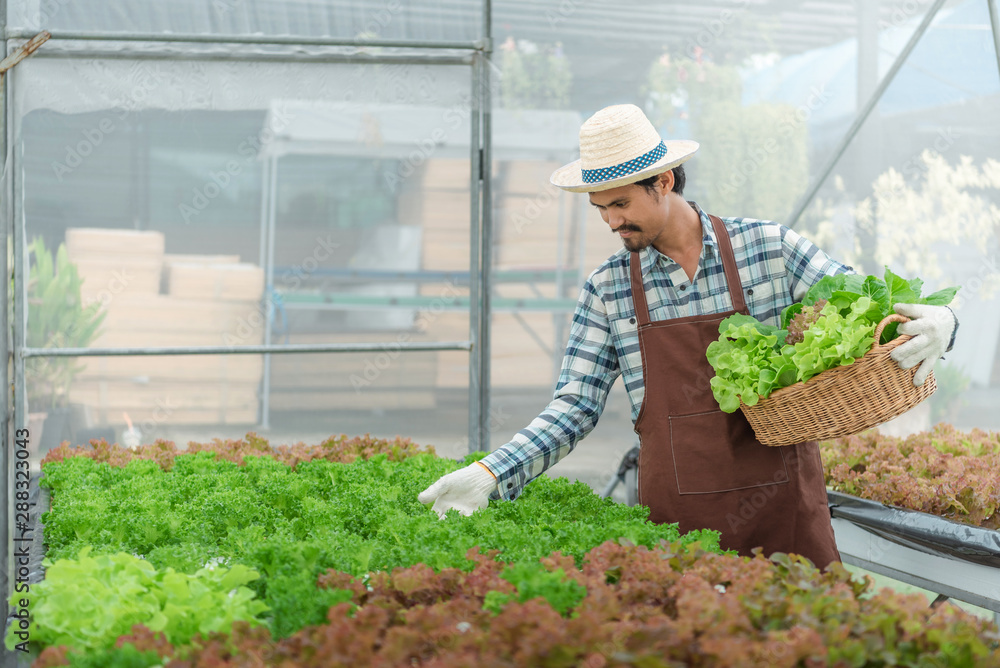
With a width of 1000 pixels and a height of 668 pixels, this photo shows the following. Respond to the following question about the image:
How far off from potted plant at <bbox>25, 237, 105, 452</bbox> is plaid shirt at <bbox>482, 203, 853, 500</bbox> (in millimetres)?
2641

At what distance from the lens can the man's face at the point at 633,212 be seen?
2.33 m

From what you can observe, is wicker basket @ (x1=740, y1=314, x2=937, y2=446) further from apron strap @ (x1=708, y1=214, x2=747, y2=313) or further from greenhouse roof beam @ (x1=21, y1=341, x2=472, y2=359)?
greenhouse roof beam @ (x1=21, y1=341, x2=472, y2=359)

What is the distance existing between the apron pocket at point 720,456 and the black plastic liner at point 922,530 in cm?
81

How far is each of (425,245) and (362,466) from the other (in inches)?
81.5

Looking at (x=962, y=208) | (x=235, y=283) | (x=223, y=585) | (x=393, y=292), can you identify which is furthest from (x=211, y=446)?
(x=962, y=208)

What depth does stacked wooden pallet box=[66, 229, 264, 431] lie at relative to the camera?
13.5 ft

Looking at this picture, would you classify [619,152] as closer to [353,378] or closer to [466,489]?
[466,489]

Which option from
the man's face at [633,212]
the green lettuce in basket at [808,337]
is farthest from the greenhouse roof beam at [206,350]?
the green lettuce in basket at [808,337]

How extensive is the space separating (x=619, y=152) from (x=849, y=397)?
33.3 inches

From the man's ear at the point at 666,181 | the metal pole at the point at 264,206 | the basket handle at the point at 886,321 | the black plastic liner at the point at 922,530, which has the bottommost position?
the black plastic liner at the point at 922,530

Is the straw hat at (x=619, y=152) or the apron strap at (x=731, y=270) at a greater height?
the straw hat at (x=619, y=152)

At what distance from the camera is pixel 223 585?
5.25ft

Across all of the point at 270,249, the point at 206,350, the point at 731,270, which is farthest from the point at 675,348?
the point at 270,249

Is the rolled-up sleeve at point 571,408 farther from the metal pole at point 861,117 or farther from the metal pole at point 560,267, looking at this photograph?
the metal pole at point 560,267
